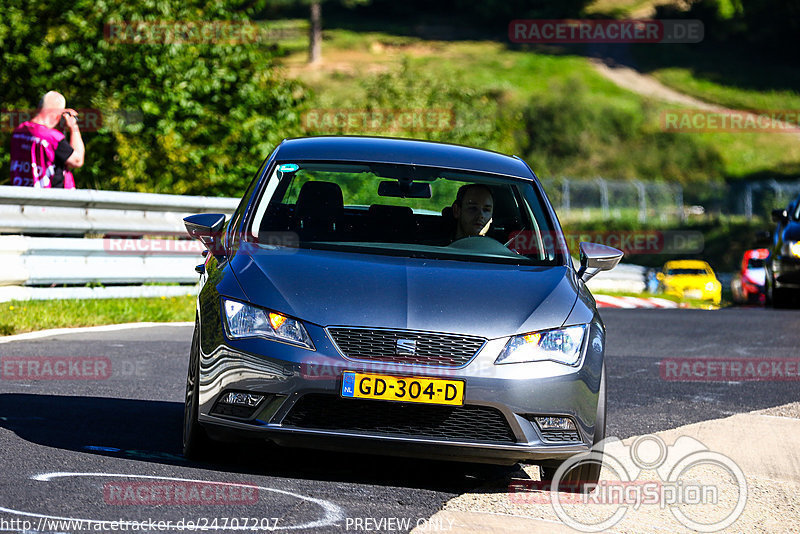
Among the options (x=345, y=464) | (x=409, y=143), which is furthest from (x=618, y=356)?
(x=345, y=464)

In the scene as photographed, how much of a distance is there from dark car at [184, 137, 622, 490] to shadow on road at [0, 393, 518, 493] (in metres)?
0.24

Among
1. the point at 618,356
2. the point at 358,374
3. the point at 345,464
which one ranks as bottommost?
the point at 618,356

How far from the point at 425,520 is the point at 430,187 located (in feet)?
7.48

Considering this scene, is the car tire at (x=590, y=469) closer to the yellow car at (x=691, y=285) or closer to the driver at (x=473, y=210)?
the driver at (x=473, y=210)

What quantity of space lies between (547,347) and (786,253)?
12.6 meters

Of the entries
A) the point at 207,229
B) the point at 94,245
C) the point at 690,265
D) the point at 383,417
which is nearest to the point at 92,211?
the point at 94,245

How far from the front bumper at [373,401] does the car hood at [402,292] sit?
0.14 metres

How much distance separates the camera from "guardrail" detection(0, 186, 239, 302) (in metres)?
11.3

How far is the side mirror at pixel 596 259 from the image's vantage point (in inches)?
263

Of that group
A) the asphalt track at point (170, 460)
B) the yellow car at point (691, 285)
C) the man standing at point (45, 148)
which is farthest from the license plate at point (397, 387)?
the yellow car at point (691, 285)

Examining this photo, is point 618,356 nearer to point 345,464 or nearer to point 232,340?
point 345,464

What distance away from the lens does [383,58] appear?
99.6m

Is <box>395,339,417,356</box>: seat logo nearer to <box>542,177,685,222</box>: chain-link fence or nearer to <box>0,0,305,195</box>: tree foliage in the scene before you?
<box>0,0,305,195</box>: tree foliage

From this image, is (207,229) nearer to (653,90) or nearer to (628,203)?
(628,203)
